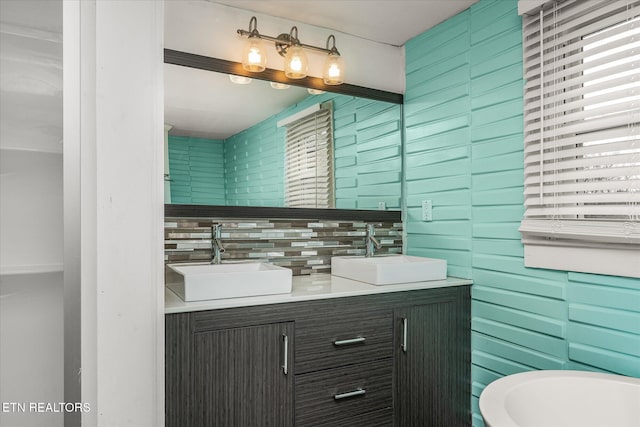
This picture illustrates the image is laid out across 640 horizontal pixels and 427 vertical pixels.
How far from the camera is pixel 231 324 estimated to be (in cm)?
162

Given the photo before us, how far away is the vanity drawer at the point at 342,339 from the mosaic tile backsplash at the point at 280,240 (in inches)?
23.6

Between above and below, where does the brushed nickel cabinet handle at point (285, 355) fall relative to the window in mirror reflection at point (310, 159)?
below

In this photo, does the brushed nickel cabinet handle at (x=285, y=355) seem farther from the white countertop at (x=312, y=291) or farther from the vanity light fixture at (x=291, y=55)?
the vanity light fixture at (x=291, y=55)

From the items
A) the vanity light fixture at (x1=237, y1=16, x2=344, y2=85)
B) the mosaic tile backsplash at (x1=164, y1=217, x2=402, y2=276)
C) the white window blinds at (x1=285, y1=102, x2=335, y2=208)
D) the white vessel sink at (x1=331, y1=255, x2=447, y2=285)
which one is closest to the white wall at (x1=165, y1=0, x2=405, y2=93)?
the vanity light fixture at (x1=237, y1=16, x2=344, y2=85)

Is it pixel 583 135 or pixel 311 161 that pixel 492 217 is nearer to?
pixel 583 135

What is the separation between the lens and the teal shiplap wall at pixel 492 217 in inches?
67.7

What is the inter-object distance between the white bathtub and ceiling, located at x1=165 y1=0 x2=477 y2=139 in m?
1.73

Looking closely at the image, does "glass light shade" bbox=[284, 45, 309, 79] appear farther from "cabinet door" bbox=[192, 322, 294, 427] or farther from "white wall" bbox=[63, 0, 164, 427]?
"cabinet door" bbox=[192, 322, 294, 427]

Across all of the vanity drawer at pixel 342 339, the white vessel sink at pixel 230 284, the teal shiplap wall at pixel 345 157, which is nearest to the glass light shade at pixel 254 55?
the teal shiplap wall at pixel 345 157

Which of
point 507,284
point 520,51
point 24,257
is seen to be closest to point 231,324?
point 24,257

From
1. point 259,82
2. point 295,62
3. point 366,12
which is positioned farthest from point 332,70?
point 259,82

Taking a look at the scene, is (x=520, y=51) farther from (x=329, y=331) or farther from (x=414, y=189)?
(x=329, y=331)

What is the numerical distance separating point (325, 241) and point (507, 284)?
101 cm

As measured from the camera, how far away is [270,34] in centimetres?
232
